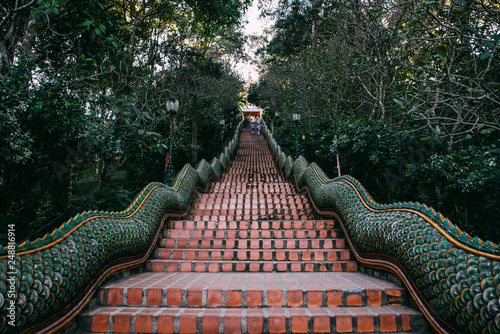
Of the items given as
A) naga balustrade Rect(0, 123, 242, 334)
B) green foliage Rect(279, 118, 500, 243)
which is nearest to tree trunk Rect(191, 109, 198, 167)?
green foliage Rect(279, 118, 500, 243)

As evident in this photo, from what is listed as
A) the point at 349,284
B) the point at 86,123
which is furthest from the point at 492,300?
the point at 86,123

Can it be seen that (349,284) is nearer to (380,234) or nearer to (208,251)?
(380,234)

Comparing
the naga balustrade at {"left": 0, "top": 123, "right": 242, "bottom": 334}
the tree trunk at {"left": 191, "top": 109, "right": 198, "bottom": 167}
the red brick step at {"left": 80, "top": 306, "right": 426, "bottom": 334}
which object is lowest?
the red brick step at {"left": 80, "top": 306, "right": 426, "bottom": 334}

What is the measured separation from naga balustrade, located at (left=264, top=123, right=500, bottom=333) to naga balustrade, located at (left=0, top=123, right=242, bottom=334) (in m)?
3.30

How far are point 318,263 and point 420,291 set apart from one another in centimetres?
155

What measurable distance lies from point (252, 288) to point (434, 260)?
6.04ft

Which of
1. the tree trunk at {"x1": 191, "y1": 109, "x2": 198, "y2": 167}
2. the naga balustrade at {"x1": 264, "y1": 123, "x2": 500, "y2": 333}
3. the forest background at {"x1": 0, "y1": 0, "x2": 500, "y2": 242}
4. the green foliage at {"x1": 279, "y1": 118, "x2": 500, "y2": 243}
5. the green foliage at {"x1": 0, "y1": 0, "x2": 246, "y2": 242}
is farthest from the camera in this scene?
the tree trunk at {"x1": 191, "y1": 109, "x2": 198, "y2": 167}

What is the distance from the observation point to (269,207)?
6.73 meters

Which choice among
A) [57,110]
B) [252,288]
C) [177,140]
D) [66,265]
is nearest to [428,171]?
[252,288]

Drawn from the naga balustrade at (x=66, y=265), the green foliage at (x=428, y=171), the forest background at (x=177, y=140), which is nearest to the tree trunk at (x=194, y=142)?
the forest background at (x=177, y=140)

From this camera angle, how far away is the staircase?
102 inches

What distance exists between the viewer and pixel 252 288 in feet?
9.62

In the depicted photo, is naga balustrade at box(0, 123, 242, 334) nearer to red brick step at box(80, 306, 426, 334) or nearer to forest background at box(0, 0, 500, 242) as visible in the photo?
red brick step at box(80, 306, 426, 334)

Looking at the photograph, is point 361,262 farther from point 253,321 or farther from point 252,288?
point 253,321
